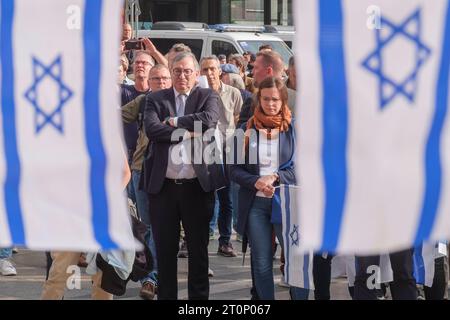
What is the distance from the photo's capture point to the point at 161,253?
688 cm

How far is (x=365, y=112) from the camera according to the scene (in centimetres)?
431

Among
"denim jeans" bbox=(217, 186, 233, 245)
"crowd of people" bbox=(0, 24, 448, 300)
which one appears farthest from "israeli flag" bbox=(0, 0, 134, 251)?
"denim jeans" bbox=(217, 186, 233, 245)

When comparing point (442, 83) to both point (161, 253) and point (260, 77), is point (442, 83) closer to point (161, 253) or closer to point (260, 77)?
point (161, 253)

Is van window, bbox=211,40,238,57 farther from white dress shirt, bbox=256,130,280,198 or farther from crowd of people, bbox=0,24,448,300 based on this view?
white dress shirt, bbox=256,130,280,198

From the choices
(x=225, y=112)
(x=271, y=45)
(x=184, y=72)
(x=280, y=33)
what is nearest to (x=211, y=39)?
(x=271, y=45)

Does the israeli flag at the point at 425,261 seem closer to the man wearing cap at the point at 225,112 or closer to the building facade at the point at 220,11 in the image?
the man wearing cap at the point at 225,112

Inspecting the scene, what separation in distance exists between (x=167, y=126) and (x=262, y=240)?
0.97 metres

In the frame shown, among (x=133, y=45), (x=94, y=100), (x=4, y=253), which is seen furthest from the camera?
(x=133, y=45)

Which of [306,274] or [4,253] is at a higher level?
[306,274]

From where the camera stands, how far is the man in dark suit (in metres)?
6.73

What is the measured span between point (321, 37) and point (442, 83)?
554mm

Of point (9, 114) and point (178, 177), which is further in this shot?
point (178, 177)

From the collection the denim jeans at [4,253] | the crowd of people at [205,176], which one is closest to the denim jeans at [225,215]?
the denim jeans at [4,253]

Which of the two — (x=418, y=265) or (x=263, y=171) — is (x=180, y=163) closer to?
(x=263, y=171)
